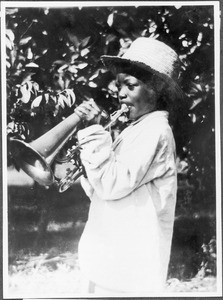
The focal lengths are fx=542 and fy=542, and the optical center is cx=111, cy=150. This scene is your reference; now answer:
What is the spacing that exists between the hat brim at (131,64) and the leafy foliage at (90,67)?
25 millimetres

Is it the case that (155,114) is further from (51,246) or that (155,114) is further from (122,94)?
(51,246)

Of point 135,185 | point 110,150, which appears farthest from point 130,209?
point 110,150

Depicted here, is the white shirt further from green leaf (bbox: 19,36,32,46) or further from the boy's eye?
green leaf (bbox: 19,36,32,46)

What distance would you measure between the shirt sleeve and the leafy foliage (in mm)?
93

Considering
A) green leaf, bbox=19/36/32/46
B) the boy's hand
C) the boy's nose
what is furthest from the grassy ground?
green leaf, bbox=19/36/32/46

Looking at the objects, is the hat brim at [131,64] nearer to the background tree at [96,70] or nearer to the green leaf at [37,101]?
the background tree at [96,70]

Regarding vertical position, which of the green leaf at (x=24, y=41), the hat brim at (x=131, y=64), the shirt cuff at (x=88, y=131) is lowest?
the shirt cuff at (x=88, y=131)

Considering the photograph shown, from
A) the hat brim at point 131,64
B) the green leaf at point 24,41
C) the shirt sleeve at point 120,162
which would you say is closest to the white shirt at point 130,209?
the shirt sleeve at point 120,162

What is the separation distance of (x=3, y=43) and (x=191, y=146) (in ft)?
2.54

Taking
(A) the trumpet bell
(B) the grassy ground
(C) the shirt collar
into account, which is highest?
(C) the shirt collar

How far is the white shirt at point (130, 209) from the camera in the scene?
190 centimetres

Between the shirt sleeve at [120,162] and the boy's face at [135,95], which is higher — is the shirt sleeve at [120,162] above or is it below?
below

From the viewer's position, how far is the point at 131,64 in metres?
1.90

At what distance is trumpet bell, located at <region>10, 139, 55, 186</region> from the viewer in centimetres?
192
